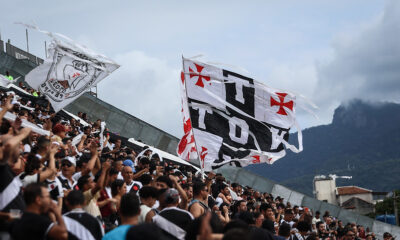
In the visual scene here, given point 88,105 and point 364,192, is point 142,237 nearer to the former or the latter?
point 88,105

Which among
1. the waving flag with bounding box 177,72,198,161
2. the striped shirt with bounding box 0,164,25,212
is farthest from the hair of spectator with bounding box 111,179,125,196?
the waving flag with bounding box 177,72,198,161

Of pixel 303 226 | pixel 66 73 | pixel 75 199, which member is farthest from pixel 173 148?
pixel 75 199

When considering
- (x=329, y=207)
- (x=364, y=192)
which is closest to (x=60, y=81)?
(x=329, y=207)

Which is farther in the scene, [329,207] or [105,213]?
[329,207]

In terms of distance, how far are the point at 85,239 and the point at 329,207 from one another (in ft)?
90.9

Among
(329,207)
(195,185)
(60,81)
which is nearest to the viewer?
(195,185)

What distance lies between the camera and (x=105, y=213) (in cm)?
848

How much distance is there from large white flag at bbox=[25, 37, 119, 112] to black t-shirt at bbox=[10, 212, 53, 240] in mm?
9231

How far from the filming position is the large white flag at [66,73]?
48.4 feet

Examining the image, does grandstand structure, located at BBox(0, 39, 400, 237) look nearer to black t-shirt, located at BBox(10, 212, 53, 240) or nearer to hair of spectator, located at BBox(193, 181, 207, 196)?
hair of spectator, located at BBox(193, 181, 207, 196)

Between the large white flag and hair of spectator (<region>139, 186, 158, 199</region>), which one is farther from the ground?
the large white flag

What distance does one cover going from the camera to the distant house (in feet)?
336

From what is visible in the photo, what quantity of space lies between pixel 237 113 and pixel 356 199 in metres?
95.7

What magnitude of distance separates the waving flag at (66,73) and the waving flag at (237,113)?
3326mm
